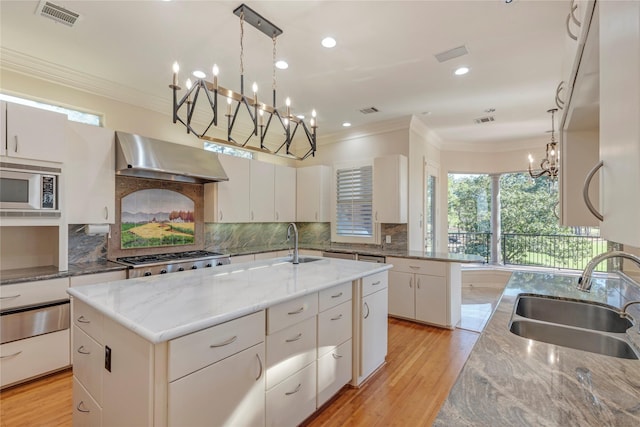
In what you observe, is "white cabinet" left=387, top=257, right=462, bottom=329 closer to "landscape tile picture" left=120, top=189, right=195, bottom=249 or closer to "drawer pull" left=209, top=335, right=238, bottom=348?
"landscape tile picture" left=120, top=189, right=195, bottom=249

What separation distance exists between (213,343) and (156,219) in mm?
2985

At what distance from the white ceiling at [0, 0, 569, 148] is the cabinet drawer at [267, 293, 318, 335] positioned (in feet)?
6.98

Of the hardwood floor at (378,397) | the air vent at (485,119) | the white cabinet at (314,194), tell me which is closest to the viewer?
the hardwood floor at (378,397)

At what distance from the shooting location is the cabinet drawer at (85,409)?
1646 millimetres

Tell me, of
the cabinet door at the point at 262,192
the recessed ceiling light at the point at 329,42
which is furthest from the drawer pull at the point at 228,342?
the cabinet door at the point at 262,192

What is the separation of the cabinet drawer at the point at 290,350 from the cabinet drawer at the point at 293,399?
54mm

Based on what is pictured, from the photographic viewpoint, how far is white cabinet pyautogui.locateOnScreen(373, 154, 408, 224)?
4.49m

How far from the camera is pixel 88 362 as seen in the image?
5.65 feet

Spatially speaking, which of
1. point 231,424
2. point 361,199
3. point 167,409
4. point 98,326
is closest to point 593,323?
point 231,424

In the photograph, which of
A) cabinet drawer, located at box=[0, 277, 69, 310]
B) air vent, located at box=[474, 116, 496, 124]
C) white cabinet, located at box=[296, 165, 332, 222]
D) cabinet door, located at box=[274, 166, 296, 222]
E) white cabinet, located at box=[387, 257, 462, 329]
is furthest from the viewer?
white cabinet, located at box=[296, 165, 332, 222]

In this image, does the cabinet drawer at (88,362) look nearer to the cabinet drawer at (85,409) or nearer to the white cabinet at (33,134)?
the cabinet drawer at (85,409)

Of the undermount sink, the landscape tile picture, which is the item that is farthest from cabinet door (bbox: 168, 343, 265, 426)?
the landscape tile picture

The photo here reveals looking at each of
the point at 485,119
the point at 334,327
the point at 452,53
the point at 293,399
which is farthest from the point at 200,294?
the point at 485,119

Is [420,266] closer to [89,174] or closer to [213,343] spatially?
[213,343]
